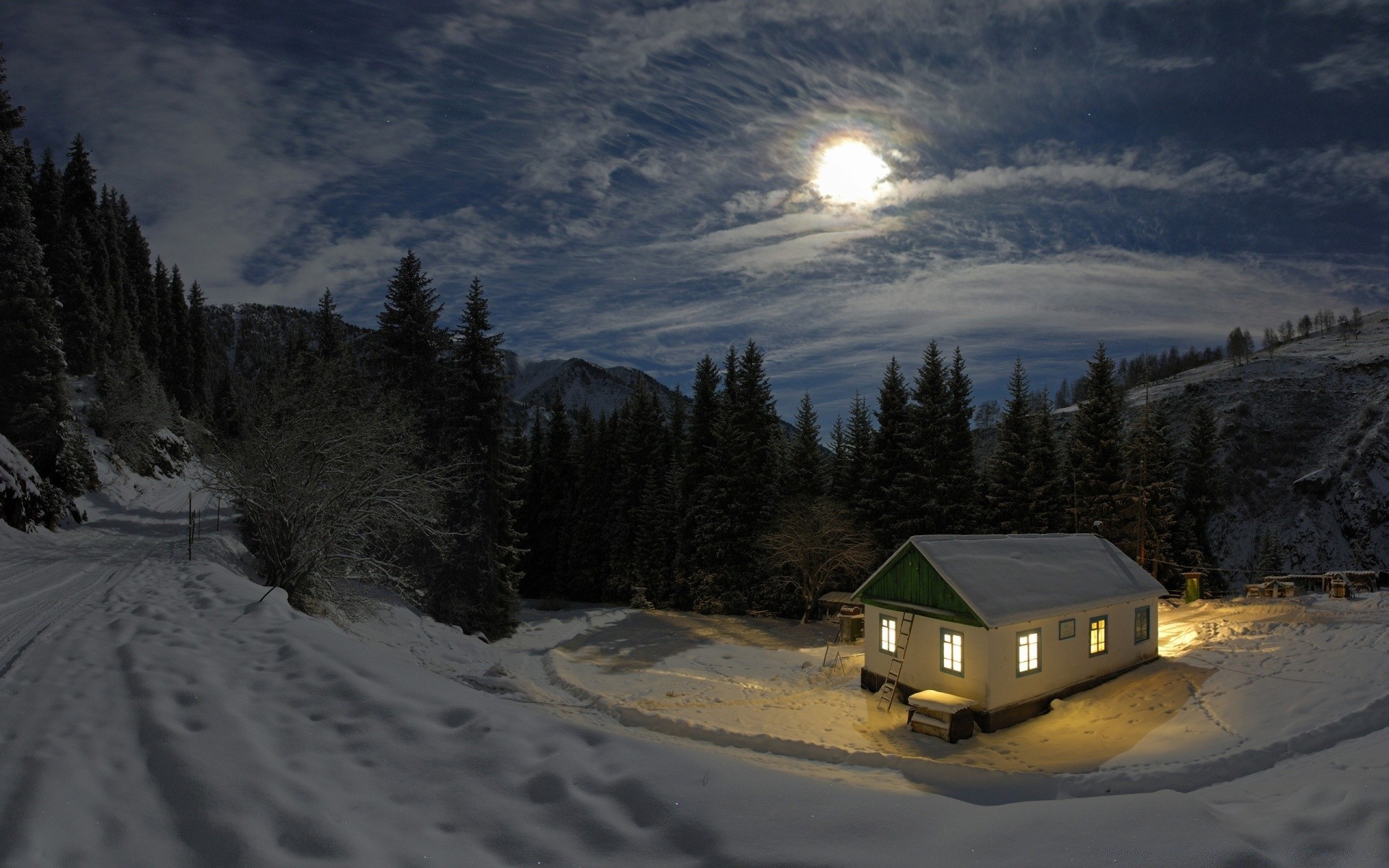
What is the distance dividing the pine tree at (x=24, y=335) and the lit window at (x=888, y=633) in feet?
98.1

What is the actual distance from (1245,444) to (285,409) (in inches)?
3764

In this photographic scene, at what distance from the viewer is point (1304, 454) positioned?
243 feet

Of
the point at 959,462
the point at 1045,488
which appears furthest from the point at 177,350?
the point at 1045,488

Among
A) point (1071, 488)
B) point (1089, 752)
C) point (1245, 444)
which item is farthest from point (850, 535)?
point (1245, 444)

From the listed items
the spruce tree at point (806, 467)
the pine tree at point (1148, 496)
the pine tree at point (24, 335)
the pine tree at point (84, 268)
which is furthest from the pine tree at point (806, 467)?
the pine tree at point (84, 268)

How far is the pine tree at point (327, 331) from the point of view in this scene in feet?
120

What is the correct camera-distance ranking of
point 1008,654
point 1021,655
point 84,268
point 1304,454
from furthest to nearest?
1. point 1304,454
2. point 84,268
3. point 1021,655
4. point 1008,654

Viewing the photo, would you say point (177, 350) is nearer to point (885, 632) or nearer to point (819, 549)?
point (819, 549)

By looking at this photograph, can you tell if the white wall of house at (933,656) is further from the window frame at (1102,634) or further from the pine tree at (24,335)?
the pine tree at (24,335)

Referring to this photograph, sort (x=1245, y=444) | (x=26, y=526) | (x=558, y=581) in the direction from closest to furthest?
(x=26, y=526)
(x=558, y=581)
(x=1245, y=444)

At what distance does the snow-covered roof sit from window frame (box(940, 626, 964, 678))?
4.00 feet

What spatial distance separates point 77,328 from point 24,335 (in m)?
18.4

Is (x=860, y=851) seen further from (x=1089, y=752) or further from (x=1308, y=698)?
(x=1308, y=698)

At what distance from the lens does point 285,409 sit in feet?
65.9
